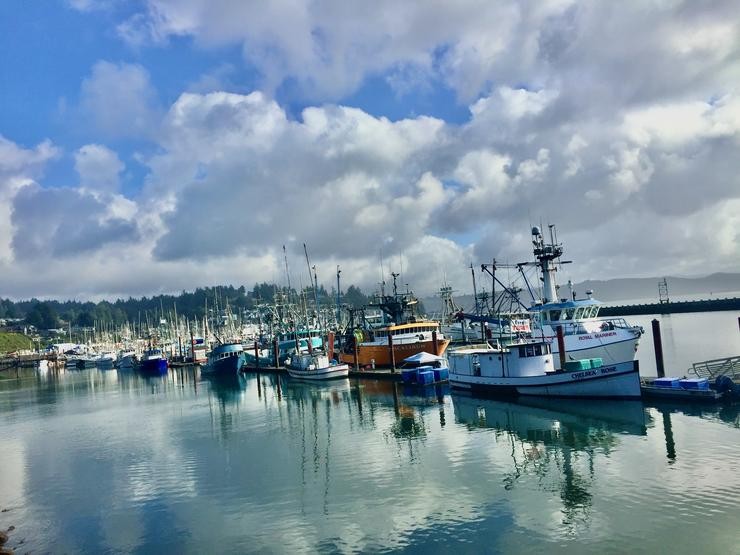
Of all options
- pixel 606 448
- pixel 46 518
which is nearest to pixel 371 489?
pixel 606 448

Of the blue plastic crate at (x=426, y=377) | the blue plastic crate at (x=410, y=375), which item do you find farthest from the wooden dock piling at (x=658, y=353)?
the blue plastic crate at (x=410, y=375)

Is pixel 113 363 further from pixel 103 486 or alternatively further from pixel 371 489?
pixel 371 489

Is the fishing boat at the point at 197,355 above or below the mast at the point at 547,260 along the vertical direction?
below

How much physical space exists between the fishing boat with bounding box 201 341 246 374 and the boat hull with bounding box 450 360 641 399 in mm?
56492

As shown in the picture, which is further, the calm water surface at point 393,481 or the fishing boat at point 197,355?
the fishing boat at point 197,355

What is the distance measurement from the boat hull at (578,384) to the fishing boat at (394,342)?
1969 centimetres

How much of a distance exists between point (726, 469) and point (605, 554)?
1061 cm

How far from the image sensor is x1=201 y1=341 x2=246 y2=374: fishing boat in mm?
94062

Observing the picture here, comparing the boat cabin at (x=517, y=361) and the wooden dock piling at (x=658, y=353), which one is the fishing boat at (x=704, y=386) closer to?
the wooden dock piling at (x=658, y=353)

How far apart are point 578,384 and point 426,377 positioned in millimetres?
18722

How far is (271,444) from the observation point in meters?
36.8

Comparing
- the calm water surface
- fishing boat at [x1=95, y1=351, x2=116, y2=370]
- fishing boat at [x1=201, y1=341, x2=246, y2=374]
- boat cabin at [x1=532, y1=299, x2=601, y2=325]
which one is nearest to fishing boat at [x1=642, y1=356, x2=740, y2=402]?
the calm water surface

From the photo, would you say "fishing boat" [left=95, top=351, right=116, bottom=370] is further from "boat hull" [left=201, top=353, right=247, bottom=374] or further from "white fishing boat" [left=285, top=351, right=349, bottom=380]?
"white fishing boat" [left=285, top=351, right=349, bottom=380]

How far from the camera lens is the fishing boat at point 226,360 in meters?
94.1
